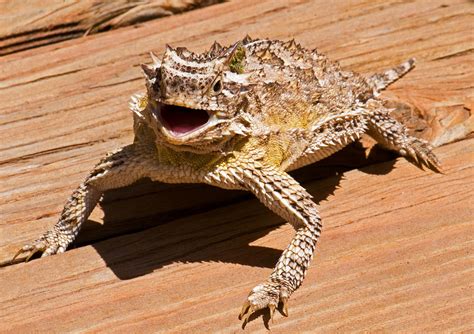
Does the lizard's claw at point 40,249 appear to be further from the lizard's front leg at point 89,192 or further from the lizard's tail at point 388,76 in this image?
the lizard's tail at point 388,76

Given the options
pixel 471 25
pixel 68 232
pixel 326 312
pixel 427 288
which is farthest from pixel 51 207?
pixel 471 25

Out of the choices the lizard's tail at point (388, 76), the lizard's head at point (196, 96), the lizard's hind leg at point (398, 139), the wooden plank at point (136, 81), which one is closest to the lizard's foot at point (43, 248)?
the wooden plank at point (136, 81)

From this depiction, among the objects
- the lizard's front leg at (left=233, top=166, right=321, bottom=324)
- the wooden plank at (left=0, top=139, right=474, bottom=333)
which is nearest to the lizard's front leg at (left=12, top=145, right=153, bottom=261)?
the wooden plank at (left=0, top=139, right=474, bottom=333)

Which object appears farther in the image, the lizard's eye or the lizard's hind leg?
the lizard's hind leg

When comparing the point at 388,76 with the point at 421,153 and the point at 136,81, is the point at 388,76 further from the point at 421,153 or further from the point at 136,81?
the point at 136,81

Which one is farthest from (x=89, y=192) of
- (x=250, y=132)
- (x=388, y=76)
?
(x=388, y=76)

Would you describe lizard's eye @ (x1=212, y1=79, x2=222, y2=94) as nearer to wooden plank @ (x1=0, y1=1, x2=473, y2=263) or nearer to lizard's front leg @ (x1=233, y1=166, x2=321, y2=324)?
lizard's front leg @ (x1=233, y1=166, x2=321, y2=324)

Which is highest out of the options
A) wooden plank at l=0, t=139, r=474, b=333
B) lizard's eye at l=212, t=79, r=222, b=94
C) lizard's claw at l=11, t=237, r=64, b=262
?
lizard's eye at l=212, t=79, r=222, b=94

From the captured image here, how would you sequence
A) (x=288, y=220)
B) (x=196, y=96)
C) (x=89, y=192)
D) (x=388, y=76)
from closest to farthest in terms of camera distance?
(x=196, y=96) → (x=288, y=220) → (x=89, y=192) → (x=388, y=76)
